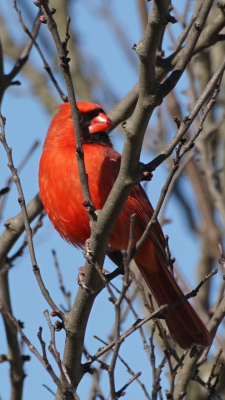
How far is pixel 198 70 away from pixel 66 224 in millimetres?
3150

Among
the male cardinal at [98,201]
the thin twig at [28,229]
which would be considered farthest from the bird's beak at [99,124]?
the thin twig at [28,229]

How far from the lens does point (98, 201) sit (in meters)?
3.26

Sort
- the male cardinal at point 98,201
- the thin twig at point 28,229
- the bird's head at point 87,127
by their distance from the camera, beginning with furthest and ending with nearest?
1. the bird's head at point 87,127
2. the male cardinal at point 98,201
3. the thin twig at point 28,229

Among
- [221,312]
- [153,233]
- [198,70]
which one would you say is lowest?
[221,312]

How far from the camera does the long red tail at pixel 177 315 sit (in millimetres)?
3373

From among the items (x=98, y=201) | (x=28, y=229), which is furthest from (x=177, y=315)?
(x=28, y=229)

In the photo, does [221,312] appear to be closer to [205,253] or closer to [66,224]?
[66,224]

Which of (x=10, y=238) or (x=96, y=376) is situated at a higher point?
(x=10, y=238)

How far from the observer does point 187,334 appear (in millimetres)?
3463

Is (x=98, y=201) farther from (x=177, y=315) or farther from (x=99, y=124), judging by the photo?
(x=177, y=315)

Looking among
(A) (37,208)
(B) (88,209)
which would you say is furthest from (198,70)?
(B) (88,209)

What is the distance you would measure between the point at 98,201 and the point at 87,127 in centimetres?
71

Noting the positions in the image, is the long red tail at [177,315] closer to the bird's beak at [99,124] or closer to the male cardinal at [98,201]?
the male cardinal at [98,201]

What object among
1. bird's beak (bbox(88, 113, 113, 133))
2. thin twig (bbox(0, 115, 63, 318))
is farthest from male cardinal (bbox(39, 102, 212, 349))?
thin twig (bbox(0, 115, 63, 318))
